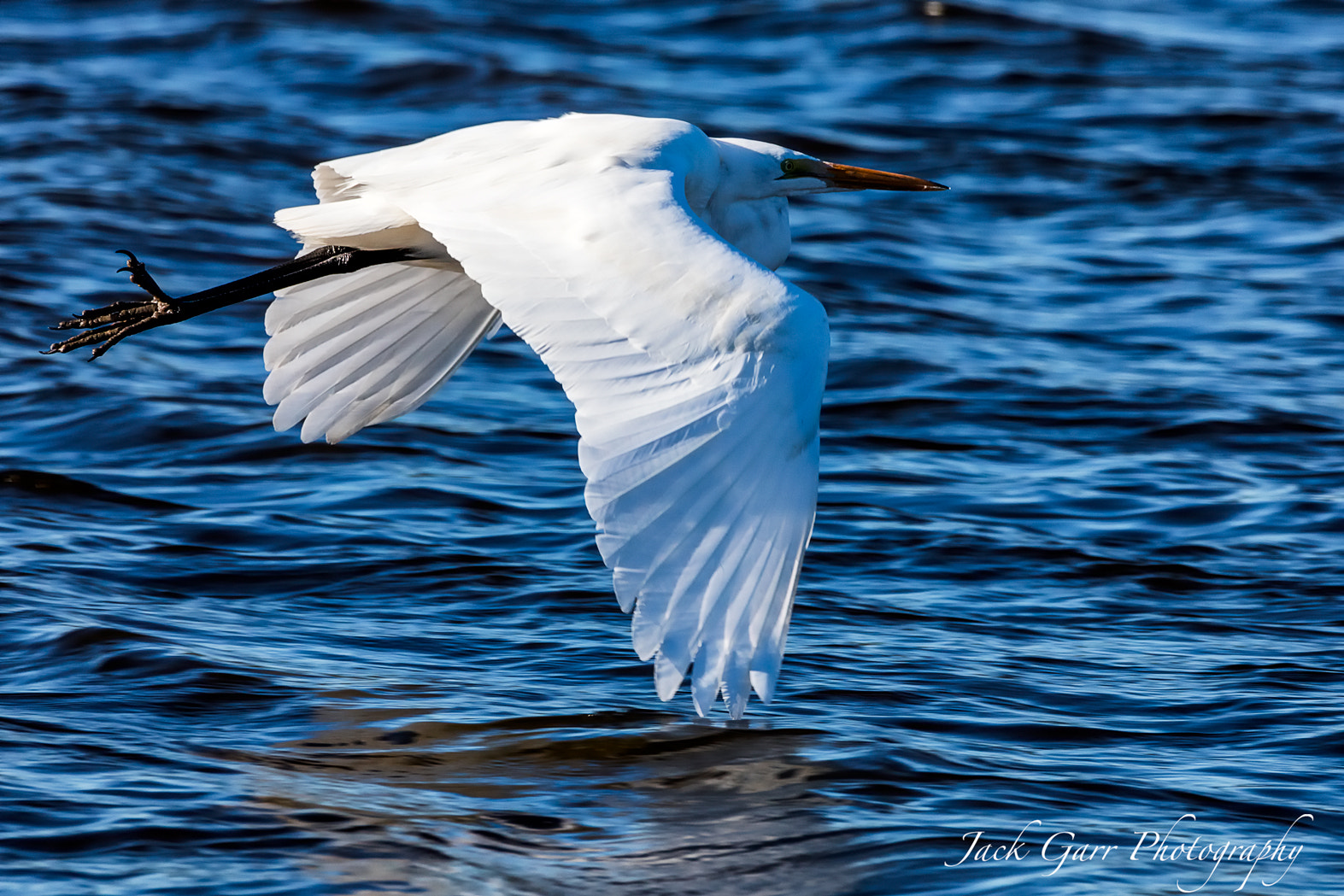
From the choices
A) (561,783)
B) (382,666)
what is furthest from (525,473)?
(561,783)

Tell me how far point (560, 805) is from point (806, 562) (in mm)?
1849

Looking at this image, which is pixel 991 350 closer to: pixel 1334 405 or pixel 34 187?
pixel 1334 405

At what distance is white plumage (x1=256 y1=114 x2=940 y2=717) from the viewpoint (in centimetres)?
336

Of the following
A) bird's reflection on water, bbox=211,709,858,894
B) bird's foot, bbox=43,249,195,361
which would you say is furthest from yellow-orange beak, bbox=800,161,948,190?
bird's foot, bbox=43,249,195,361

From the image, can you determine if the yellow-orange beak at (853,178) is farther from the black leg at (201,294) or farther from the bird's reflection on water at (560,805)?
the bird's reflection on water at (560,805)

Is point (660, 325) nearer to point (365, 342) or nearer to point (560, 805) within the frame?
point (560, 805)

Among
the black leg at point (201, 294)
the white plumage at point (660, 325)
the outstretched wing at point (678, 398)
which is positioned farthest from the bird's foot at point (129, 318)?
the outstretched wing at point (678, 398)

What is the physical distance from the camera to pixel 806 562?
223 inches

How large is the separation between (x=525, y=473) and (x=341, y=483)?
0.65m

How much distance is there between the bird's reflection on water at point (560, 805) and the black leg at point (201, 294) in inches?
48.5

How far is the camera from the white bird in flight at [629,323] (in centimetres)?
337

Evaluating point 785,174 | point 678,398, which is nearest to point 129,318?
point 785,174

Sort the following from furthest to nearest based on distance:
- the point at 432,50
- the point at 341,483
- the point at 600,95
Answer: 1. the point at 432,50
2. the point at 600,95
3. the point at 341,483

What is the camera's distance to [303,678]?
4641 millimetres
